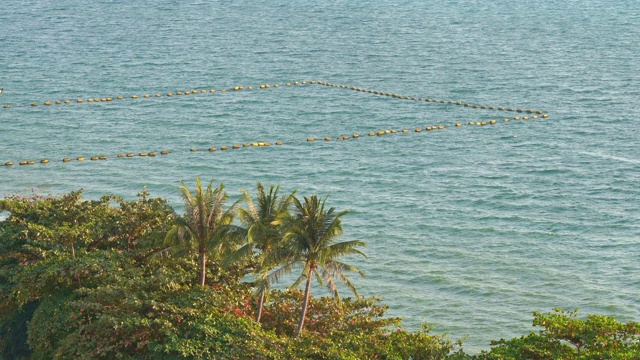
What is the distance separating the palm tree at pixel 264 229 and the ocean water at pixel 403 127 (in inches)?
522

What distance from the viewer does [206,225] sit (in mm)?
42750

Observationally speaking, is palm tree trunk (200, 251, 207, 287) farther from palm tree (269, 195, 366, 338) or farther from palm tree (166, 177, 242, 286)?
palm tree (269, 195, 366, 338)

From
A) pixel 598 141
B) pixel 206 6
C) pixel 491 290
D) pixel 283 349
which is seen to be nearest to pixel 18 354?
pixel 283 349

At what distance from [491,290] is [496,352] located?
17.8 metres

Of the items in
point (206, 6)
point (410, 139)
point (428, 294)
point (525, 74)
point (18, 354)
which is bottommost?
point (18, 354)

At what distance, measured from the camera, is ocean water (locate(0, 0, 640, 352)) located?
58.5 meters

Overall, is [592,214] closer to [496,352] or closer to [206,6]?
[496,352]

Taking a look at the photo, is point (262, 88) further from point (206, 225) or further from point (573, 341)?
point (573, 341)

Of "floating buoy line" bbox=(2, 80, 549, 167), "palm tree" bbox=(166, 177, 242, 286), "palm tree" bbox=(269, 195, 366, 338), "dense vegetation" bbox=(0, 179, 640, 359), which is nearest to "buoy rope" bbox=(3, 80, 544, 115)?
"floating buoy line" bbox=(2, 80, 549, 167)

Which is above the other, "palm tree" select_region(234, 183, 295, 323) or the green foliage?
"palm tree" select_region(234, 183, 295, 323)

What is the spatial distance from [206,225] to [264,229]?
2.80 metres

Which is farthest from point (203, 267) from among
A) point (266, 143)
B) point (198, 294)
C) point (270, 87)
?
point (270, 87)

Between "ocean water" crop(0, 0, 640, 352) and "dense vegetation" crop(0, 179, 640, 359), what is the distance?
11518mm

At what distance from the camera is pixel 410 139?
84500 mm
